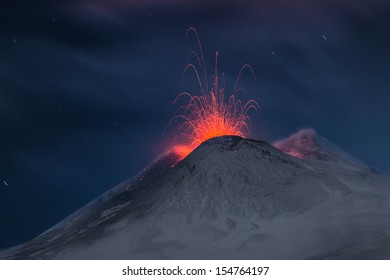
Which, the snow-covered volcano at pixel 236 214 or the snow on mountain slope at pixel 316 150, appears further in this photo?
the snow on mountain slope at pixel 316 150

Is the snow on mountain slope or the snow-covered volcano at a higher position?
the snow on mountain slope

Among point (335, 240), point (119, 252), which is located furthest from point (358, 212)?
point (119, 252)

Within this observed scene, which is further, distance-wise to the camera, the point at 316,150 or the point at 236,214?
the point at 316,150

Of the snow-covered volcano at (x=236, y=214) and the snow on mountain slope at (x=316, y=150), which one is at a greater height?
the snow on mountain slope at (x=316, y=150)

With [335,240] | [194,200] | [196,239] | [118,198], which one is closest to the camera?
[335,240]

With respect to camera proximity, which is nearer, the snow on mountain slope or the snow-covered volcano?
the snow-covered volcano

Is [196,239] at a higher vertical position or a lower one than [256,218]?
lower
